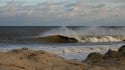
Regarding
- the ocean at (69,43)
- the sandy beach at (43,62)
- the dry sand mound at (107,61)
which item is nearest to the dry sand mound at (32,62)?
the sandy beach at (43,62)

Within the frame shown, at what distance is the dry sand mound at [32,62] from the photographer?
7.78 metres

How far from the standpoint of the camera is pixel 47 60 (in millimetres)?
8477

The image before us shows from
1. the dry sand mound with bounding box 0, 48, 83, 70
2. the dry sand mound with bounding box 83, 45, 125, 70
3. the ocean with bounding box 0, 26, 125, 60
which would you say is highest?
the dry sand mound with bounding box 0, 48, 83, 70

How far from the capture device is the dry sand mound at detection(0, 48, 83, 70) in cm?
778

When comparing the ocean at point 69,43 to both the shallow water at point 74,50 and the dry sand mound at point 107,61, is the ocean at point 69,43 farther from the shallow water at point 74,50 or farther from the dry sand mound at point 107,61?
the dry sand mound at point 107,61

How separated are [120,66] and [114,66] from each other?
0.13m

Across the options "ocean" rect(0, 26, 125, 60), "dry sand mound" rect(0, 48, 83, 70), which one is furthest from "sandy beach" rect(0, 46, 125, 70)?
"ocean" rect(0, 26, 125, 60)

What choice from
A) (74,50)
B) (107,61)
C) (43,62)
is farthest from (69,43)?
(43,62)

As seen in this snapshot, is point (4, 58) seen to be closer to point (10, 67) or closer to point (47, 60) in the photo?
point (10, 67)

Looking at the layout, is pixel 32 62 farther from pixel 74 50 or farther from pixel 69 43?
pixel 69 43

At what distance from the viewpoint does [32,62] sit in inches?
321

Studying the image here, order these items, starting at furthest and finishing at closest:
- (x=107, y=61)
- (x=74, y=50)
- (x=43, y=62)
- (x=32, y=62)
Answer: (x=74, y=50) < (x=107, y=61) < (x=43, y=62) < (x=32, y=62)

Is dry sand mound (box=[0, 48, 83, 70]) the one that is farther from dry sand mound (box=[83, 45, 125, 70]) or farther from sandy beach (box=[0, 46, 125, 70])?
dry sand mound (box=[83, 45, 125, 70])

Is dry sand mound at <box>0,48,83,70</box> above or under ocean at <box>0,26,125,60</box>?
above
